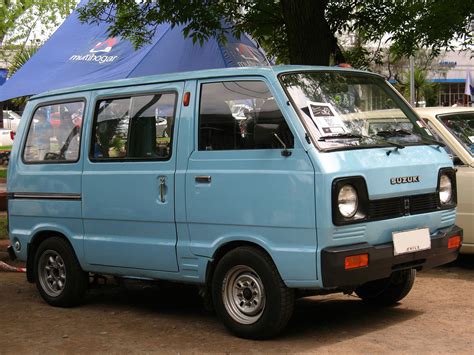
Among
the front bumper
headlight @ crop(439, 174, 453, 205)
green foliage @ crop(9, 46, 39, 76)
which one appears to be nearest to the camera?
the front bumper

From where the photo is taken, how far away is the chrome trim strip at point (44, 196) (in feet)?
21.0

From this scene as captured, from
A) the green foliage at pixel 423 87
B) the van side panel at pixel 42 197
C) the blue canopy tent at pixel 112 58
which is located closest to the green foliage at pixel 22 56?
the blue canopy tent at pixel 112 58

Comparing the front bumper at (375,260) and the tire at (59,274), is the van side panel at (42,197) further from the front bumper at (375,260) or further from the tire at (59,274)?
the front bumper at (375,260)

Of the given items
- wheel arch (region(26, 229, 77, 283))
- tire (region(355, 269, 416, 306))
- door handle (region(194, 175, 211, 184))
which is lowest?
tire (region(355, 269, 416, 306))

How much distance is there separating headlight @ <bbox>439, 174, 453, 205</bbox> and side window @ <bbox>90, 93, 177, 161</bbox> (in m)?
2.11

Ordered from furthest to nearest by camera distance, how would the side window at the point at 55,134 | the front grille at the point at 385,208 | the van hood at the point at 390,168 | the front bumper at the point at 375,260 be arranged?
1. the side window at the point at 55,134
2. the front grille at the point at 385,208
3. the van hood at the point at 390,168
4. the front bumper at the point at 375,260

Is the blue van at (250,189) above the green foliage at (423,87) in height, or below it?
below

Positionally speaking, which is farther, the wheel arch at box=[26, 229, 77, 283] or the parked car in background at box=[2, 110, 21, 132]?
the parked car in background at box=[2, 110, 21, 132]

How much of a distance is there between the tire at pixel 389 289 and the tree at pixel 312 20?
3.49 meters

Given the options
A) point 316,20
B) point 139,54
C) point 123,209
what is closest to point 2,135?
point 139,54

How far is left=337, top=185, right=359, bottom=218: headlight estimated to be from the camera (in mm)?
4809

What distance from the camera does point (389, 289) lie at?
6148 millimetres

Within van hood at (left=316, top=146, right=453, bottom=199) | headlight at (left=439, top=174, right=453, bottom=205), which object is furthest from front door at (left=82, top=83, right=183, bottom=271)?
headlight at (left=439, top=174, right=453, bottom=205)

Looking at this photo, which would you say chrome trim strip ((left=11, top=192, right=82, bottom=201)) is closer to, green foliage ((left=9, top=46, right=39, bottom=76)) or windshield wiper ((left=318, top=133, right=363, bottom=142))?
windshield wiper ((left=318, top=133, right=363, bottom=142))
